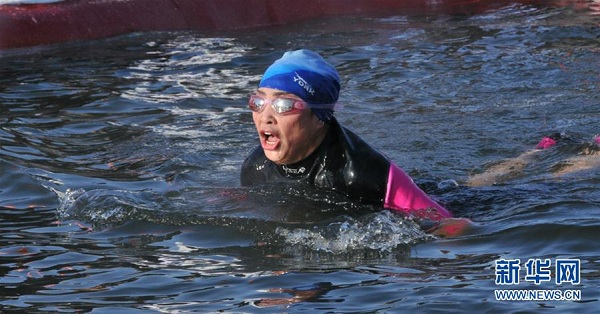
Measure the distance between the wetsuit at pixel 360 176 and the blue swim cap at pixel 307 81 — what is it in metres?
0.17

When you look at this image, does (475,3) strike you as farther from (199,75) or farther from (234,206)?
(234,206)

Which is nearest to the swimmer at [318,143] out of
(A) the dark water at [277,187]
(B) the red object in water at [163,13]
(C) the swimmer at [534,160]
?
(A) the dark water at [277,187]

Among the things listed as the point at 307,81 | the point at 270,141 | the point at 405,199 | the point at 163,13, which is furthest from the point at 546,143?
the point at 163,13

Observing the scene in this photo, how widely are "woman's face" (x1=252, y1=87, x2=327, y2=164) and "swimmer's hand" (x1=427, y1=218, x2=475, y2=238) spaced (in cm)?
84

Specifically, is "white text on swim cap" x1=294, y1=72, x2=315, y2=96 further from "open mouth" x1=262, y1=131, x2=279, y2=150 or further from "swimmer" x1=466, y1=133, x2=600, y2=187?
"swimmer" x1=466, y1=133, x2=600, y2=187

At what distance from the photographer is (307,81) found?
586cm

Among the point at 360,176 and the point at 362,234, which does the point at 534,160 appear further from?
the point at 362,234

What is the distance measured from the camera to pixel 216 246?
5695 millimetres

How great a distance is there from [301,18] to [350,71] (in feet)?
10.7

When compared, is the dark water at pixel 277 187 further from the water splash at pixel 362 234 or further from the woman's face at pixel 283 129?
the woman's face at pixel 283 129

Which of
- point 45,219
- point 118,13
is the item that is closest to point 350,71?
point 118,13

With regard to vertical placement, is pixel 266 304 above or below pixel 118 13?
below

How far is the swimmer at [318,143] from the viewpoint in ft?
19.1

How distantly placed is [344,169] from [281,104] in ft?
1.66
